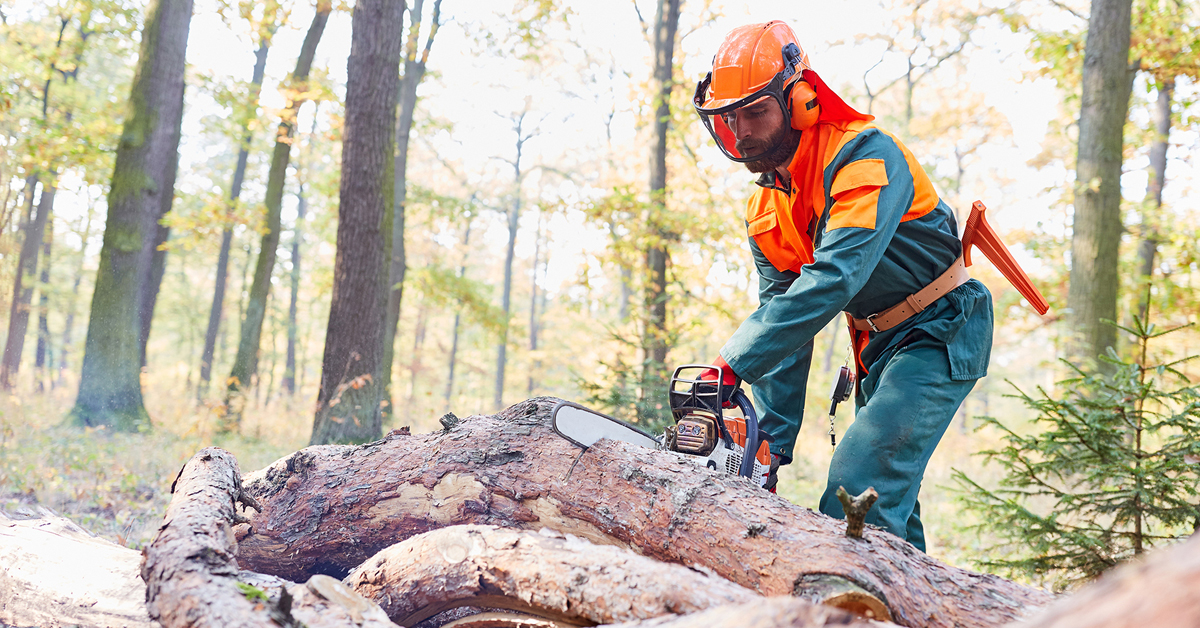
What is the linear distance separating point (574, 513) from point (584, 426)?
1.07 ft

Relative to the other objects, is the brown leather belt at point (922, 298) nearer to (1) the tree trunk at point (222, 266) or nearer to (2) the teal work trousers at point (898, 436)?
(2) the teal work trousers at point (898, 436)

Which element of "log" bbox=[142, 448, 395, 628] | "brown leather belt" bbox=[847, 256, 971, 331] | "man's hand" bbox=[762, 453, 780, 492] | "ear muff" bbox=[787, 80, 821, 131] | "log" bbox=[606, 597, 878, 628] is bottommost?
"log" bbox=[142, 448, 395, 628]

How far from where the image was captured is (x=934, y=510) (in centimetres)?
806

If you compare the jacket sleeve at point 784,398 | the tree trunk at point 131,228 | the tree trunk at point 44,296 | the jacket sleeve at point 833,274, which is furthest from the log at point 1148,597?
the tree trunk at point 44,296

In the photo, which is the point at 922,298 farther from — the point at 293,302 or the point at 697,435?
the point at 293,302

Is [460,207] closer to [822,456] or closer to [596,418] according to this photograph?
[822,456]

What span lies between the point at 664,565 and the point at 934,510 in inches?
309

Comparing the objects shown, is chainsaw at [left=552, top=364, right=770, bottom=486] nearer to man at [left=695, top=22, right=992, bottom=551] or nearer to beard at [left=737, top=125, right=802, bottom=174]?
man at [left=695, top=22, right=992, bottom=551]

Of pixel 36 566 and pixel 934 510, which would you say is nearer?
pixel 36 566

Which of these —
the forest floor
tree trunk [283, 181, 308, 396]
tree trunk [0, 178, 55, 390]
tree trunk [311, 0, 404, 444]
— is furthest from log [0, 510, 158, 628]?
tree trunk [283, 181, 308, 396]

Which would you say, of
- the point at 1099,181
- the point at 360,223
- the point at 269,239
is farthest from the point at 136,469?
the point at 1099,181

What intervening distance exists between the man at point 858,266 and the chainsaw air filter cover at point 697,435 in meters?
0.18

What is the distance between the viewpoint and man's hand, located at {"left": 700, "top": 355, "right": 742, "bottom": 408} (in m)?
2.35

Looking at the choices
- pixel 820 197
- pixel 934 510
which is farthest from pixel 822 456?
pixel 820 197
